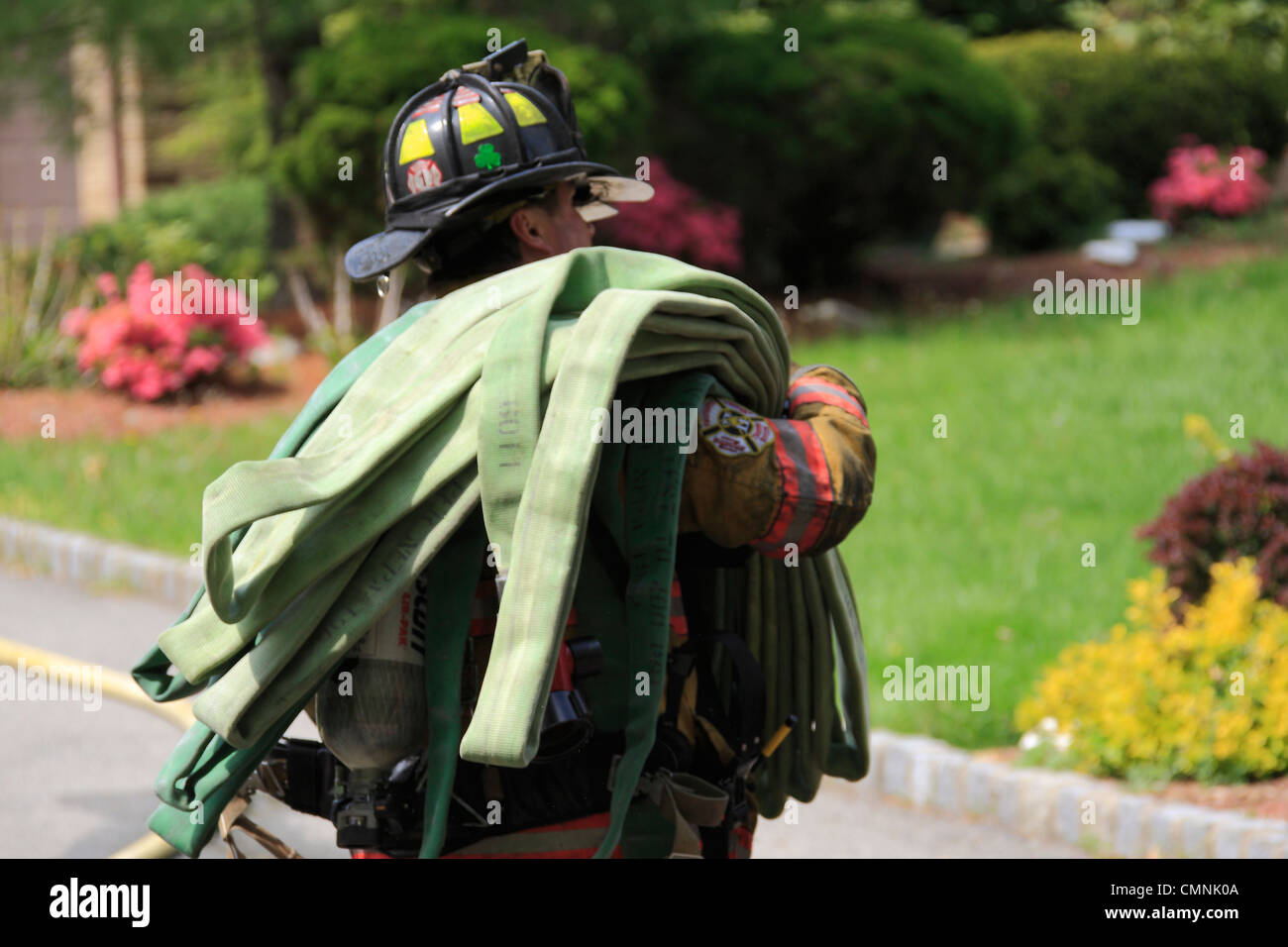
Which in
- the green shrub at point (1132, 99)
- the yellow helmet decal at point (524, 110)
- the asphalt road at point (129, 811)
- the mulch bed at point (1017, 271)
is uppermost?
the green shrub at point (1132, 99)

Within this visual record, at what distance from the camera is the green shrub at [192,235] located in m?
13.4

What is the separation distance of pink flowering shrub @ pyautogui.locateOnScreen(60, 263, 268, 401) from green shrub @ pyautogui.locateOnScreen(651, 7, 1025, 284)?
164 inches

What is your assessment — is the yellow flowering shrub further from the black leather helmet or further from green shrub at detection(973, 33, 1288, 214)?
green shrub at detection(973, 33, 1288, 214)

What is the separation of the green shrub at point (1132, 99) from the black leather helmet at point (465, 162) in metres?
14.6

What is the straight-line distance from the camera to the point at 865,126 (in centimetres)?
1254

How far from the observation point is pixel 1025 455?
8516mm

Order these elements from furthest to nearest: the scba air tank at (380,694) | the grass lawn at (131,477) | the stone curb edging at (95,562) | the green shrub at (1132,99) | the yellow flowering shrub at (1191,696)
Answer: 1. the green shrub at (1132,99)
2. the grass lawn at (131,477)
3. the stone curb edging at (95,562)
4. the yellow flowering shrub at (1191,696)
5. the scba air tank at (380,694)

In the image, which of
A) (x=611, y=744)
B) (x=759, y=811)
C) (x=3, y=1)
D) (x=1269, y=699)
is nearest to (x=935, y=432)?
(x=1269, y=699)

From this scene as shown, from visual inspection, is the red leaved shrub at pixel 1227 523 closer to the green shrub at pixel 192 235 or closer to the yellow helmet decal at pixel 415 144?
the yellow helmet decal at pixel 415 144

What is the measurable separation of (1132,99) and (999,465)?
9545 mm

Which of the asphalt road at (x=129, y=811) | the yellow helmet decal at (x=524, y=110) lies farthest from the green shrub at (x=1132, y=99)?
the yellow helmet decal at (x=524, y=110)

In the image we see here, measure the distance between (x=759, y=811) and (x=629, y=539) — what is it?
102 cm

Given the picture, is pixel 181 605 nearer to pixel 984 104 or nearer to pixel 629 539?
pixel 629 539

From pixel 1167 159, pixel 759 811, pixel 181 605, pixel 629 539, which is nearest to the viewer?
pixel 629 539
